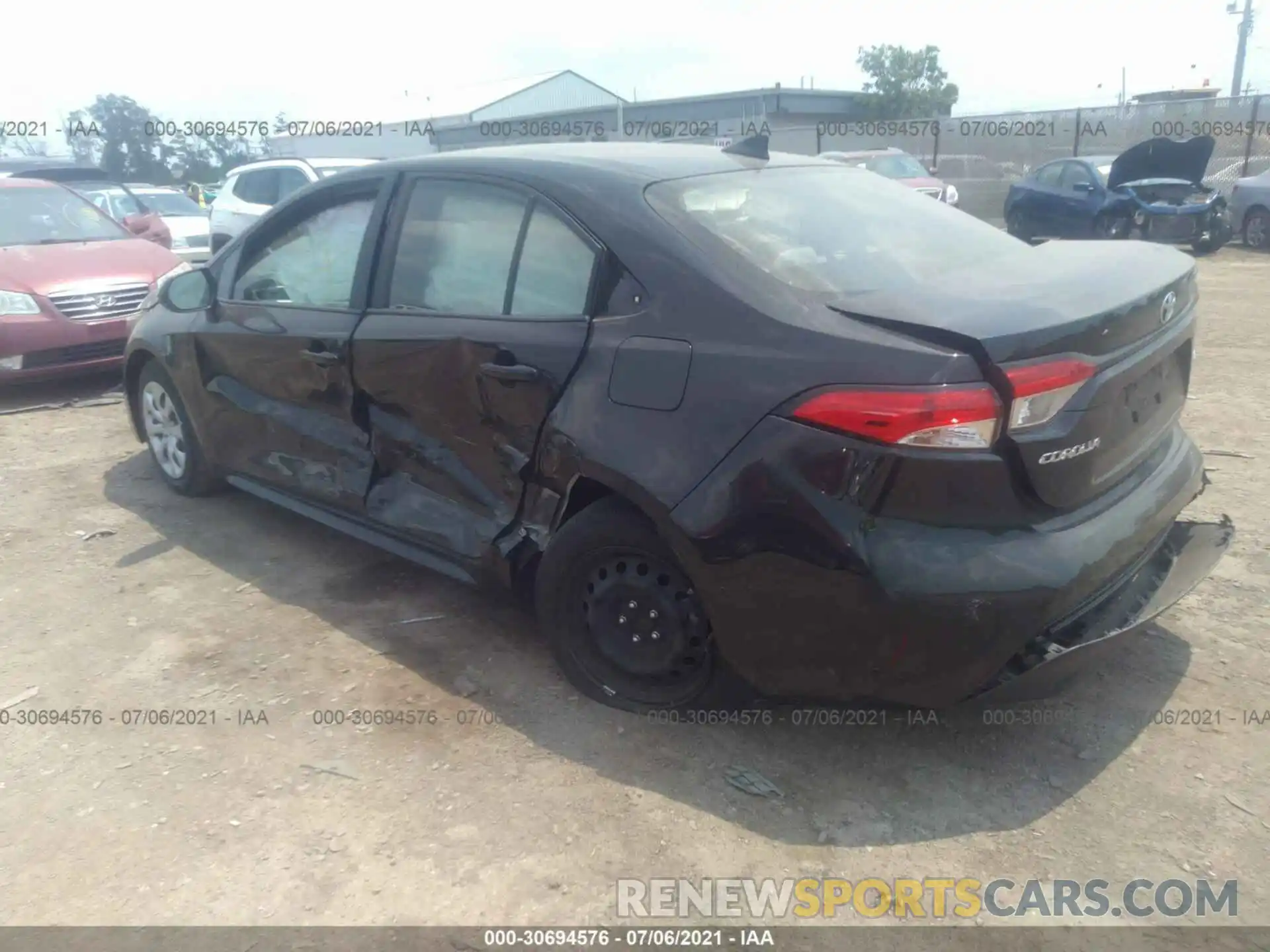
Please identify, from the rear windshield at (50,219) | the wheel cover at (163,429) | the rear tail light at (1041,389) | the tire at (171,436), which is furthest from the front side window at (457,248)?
the rear windshield at (50,219)

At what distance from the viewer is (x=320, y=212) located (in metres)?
3.94

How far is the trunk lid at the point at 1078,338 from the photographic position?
235 cm

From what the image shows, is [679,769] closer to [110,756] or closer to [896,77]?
[110,756]

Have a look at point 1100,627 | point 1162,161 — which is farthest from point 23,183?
point 1162,161

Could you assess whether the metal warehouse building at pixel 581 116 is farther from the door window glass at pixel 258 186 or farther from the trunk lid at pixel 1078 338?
the trunk lid at pixel 1078 338

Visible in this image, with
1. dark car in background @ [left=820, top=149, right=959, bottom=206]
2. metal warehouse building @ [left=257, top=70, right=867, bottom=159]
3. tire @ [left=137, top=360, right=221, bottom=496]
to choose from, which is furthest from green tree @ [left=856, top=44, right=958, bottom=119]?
tire @ [left=137, top=360, right=221, bottom=496]

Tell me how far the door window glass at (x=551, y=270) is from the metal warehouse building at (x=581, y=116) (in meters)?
26.5

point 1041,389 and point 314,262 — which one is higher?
point 314,262

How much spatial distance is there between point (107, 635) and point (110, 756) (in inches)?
33.2

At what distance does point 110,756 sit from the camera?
2977 mm

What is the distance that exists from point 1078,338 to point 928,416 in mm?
453

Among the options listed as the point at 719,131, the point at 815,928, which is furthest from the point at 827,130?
the point at 815,928

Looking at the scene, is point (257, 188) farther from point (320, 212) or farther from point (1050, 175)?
point (1050, 175)

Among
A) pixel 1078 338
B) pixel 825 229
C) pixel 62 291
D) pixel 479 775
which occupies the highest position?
pixel 825 229
